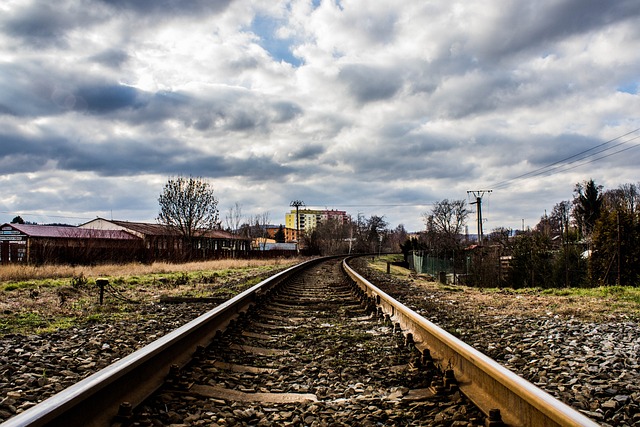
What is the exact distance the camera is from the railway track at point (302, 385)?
2.64 metres

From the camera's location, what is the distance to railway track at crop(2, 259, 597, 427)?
104 inches

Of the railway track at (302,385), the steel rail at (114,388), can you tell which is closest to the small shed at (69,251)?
the railway track at (302,385)

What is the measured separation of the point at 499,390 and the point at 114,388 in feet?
7.15

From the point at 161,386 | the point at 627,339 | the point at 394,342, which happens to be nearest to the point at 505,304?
the point at 627,339

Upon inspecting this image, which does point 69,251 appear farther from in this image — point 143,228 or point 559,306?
point 143,228

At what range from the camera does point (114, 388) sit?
2908 millimetres

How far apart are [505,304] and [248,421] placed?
276 inches

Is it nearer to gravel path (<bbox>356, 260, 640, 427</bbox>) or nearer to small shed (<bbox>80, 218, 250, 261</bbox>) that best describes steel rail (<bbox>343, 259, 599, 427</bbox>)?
gravel path (<bbox>356, 260, 640, 427</bbox>)

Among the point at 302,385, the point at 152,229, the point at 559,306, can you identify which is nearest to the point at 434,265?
the point at 559,306

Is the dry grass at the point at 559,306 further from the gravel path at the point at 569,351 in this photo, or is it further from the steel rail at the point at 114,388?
the steel rail at the point at 114,388

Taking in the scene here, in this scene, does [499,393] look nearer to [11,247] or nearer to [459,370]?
[459,370]

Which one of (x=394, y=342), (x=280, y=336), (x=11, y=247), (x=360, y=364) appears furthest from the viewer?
(x=11, y=247)

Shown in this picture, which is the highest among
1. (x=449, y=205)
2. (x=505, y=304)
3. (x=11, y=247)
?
(x=449, y=205)

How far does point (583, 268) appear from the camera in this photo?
2231 centimetres
